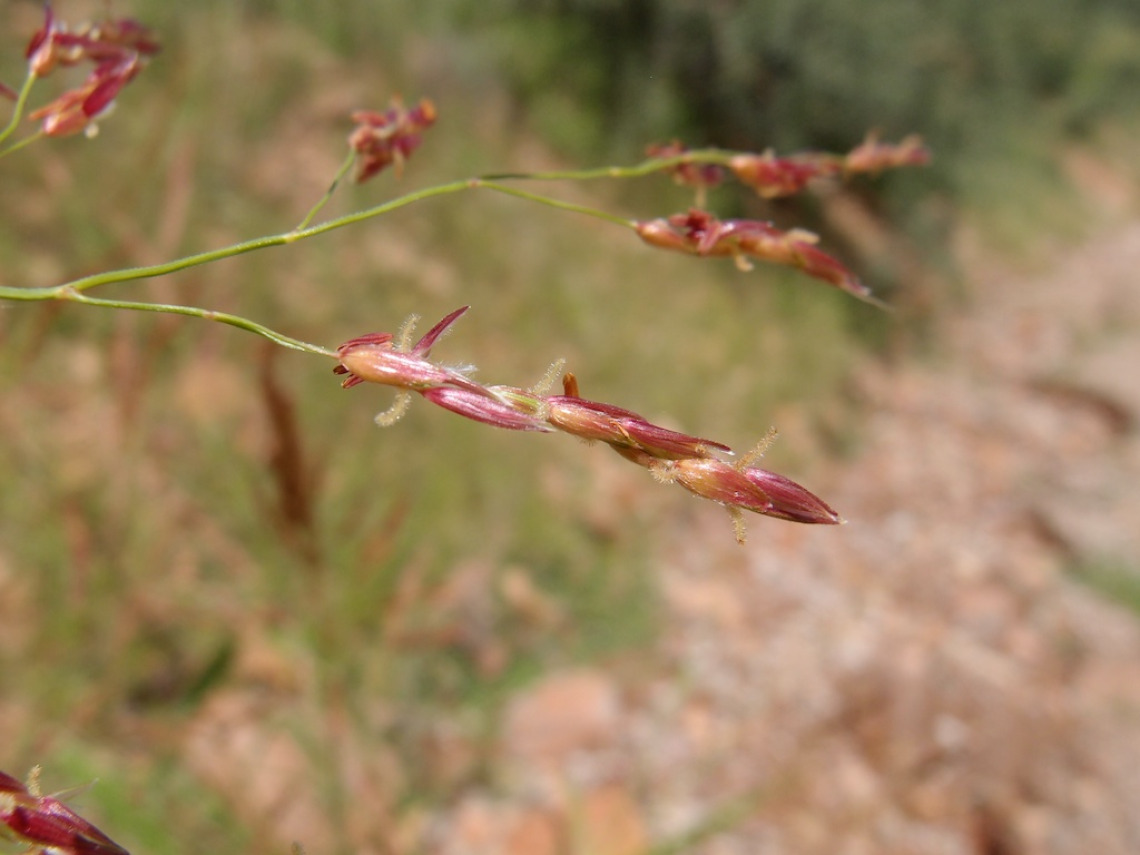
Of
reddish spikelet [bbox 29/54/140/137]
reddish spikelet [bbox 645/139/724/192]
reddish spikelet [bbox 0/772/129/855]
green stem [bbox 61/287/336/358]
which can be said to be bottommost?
reddish spikelet [bbox 0/772/129/855]

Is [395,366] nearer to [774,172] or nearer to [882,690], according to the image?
[774,172]

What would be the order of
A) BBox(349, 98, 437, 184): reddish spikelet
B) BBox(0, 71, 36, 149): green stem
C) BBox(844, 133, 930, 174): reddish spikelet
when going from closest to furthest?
BBox(0, 71, 36, 149): green stem, BBox(349, 98, 437, 184): reddish spikelet, BBox(844, 133, 930, 174): reddish spikelet

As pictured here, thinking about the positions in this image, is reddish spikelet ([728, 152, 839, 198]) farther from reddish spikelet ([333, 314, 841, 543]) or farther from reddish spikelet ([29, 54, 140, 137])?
reddish spikelet ([29, 54, 140, 137])

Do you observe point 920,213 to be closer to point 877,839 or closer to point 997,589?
point 997,589

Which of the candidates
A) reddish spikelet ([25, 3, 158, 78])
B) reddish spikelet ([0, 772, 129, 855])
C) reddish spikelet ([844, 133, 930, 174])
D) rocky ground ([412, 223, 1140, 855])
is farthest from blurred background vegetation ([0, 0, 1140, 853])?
reddish spikelet ([0, 772, 129, 855])

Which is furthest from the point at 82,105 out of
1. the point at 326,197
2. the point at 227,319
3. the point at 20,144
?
the point at 227,319

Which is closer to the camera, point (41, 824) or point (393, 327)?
point (41, 824)

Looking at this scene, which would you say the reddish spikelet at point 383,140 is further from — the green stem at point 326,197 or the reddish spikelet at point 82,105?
the reddish spikelet at point 82,105
